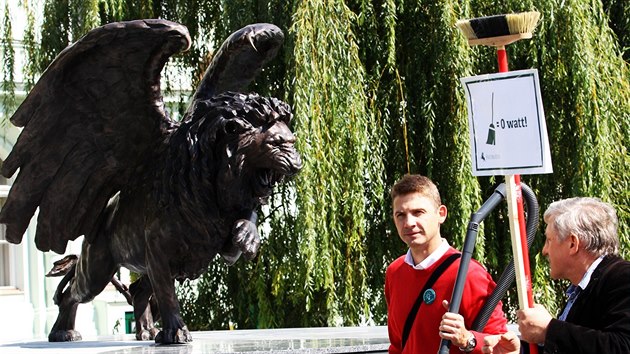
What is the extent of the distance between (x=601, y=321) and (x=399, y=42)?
22.7ft

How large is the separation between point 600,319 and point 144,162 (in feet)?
11.4

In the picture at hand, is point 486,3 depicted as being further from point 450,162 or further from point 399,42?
point 450,162

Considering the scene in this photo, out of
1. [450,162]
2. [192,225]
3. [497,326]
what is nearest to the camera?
[497,326]

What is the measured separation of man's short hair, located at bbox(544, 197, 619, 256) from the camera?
11.5ft

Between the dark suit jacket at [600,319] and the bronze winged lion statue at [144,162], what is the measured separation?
247 centimetres

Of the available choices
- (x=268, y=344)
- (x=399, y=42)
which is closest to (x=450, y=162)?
(x=399, y=42)

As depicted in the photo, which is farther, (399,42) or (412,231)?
(399,42)

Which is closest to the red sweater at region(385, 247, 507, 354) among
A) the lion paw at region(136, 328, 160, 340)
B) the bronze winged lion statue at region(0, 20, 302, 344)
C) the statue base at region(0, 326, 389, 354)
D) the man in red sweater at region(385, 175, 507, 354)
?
the man in red sweater at region(385, 175, 507, 354)

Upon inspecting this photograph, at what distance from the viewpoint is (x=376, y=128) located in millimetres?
9617

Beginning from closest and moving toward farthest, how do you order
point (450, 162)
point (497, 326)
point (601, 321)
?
point (601, 321)
point (497, 326)
point (450, 162)

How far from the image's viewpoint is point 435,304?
13.1ft

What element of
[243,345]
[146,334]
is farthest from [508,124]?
[146,334]

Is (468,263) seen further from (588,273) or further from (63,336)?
(63,336)

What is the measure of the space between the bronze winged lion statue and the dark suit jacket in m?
2.47
